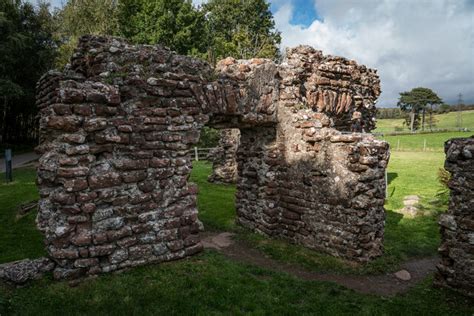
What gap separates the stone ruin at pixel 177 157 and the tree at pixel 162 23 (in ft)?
88.5

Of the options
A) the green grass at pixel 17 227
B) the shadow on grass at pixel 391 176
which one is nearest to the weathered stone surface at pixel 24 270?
the green grass at pixel 17 227

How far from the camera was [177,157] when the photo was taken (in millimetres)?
7359

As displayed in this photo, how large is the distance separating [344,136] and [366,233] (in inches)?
91.6

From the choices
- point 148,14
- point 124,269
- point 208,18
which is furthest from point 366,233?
point 208,18

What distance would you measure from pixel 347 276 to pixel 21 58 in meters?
33.1

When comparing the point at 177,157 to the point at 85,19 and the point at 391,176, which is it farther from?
the point at 85,19

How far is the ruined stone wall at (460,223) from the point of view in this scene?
20.2 ft

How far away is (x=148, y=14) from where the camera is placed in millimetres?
35781

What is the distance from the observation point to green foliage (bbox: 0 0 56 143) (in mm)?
27266

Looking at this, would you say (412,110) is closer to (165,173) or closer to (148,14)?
(148,14)

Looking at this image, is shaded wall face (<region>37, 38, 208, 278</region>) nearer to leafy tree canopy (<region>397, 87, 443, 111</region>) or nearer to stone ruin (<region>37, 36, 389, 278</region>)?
stone ruin (<region>37, 36, 389, 278</region>)

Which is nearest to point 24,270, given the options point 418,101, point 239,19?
point 239,19

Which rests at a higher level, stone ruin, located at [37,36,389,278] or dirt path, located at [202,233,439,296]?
stone ruin, located at [37,36,389,278]

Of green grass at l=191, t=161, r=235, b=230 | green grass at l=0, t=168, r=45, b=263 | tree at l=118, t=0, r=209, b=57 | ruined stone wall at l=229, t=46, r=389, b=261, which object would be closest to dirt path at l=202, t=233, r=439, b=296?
ruined stone wall at l=229, t=46, r=389, b=261
